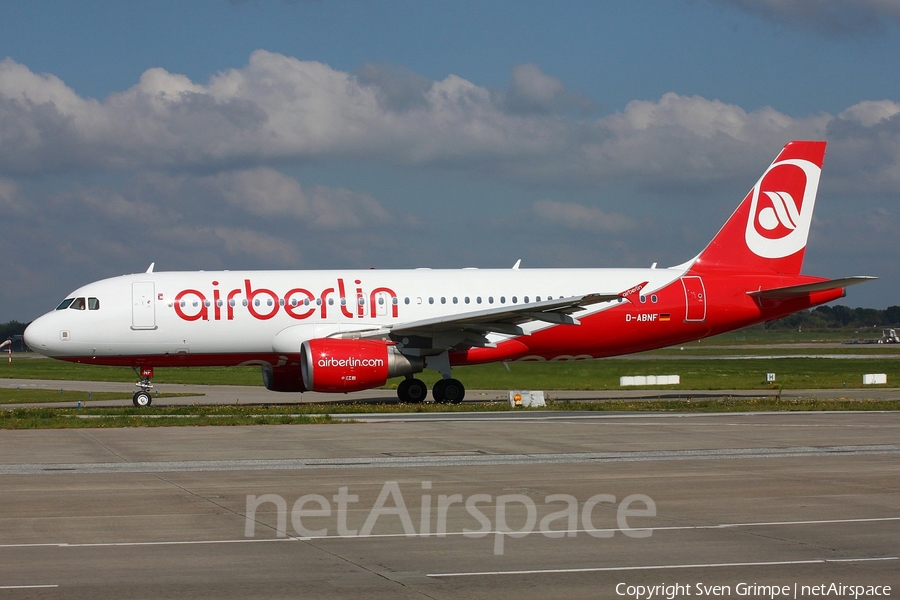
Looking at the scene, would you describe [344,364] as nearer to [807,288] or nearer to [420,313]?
[420,313]

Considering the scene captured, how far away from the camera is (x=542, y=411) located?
2459 cm

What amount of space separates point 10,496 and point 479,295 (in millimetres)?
18393

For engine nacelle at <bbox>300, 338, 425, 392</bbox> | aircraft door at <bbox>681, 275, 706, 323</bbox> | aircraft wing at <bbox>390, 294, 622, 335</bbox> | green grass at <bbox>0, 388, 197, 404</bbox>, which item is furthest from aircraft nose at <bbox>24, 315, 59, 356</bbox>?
aircraft door at <bbox>681, 275, 706, 323</bbox>

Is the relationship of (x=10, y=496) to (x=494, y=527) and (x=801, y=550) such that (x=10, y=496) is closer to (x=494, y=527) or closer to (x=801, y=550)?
(x=494, y=527)

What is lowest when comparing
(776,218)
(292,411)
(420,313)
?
(292,411)

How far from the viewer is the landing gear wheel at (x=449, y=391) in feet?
91.6

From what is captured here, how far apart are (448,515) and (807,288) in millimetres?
21507

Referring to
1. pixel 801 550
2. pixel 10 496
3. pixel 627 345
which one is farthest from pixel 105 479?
pixel 627 345

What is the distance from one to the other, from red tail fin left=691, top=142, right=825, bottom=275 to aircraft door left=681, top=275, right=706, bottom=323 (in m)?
1.58

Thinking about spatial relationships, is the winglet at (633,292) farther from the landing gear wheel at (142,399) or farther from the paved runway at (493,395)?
the landing gear wheel at (142,399)

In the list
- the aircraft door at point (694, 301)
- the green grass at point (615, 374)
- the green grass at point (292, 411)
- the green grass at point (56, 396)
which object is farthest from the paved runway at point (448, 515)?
the green grass at point (615, 374)

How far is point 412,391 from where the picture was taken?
28.6m

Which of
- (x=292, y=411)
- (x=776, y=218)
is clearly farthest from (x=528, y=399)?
(x=776, y=218)

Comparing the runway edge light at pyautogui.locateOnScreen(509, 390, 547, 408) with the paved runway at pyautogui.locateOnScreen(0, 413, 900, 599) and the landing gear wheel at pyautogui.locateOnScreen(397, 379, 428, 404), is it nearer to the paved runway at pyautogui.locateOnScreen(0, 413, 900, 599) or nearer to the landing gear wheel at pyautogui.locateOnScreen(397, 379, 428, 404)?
the landing gear wheel at pyautogui.locateOnScreen(397, 379, 428, 404)
